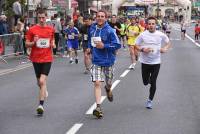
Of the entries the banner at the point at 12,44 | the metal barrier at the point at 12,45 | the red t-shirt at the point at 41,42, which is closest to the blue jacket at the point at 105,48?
the red t-shirt at the point at 41,42

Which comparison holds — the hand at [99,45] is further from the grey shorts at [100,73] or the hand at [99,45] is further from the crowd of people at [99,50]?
the grey shorts at [100,73]

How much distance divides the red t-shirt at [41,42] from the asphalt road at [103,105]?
3.19ft

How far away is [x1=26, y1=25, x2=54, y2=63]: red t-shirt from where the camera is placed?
10164 millimetres

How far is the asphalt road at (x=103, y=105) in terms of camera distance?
29.0 feet

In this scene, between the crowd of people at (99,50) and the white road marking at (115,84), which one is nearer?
the crowd of people at (99,50)

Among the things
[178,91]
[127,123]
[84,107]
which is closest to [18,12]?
→ [178,91]

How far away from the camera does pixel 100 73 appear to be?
9828 mm

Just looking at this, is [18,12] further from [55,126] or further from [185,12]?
[185,12]

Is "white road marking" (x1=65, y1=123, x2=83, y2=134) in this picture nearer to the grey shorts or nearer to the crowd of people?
the crowd of people

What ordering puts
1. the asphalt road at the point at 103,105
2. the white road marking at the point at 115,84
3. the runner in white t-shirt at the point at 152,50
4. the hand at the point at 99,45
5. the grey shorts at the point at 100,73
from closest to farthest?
the asphalt road at the point at 103,105
the hand at the point at 99,45
the grey shorts at the point at 100,73
the runner in white t-shirt at the point at 152,50
the white road marking at the point at 115,84

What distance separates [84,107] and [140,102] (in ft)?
4.15

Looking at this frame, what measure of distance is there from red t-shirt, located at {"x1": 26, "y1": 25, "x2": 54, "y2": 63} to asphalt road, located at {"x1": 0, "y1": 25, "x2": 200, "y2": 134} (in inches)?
38.2

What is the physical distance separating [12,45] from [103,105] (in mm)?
12944

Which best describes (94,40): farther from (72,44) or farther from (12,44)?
(12,44)
